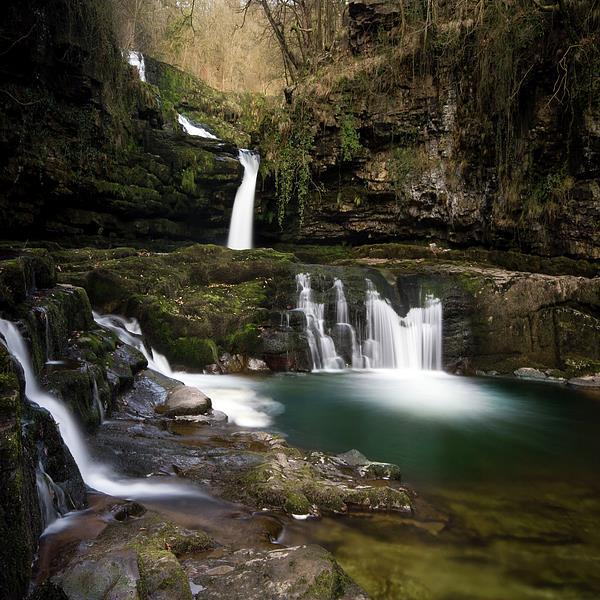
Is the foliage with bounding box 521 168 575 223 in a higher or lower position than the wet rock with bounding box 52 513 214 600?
higher

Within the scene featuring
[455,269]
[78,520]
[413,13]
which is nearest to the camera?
[78,520]

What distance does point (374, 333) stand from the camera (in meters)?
10.1

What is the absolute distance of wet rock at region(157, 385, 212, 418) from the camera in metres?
5.46

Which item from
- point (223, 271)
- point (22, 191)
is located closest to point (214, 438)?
point (223, 271)

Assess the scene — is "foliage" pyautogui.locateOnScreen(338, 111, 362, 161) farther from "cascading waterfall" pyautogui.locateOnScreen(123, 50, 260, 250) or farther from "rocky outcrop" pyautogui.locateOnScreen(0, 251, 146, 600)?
"rocky outcrop" pyautogui.locateOnScreen(0, 251, 146, 600)

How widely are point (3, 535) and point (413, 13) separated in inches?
629

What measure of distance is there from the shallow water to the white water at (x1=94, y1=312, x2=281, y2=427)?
1.01 feet

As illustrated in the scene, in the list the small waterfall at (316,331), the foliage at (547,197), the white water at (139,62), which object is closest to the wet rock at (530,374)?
the small waterfall at (316,331)

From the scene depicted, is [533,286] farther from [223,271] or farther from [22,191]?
[22,191]

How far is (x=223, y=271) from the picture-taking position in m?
10.4

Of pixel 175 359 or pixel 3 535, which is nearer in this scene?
pixel 3 535

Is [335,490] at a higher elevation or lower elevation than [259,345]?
lower

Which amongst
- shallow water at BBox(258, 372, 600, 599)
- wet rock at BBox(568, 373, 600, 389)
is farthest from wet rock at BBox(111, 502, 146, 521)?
wet rock at BBox(568, 373, 600, 389)

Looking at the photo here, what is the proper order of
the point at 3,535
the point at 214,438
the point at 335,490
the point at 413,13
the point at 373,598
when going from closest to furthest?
the point at 3,535
the point at 373,598
the point at 335,490
the point at 214,438
the point at 413,13
